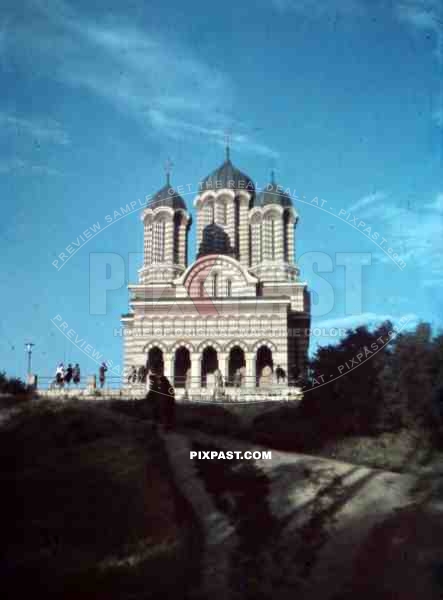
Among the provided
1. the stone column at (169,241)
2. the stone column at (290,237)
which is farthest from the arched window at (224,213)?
the stone column at (290,237)

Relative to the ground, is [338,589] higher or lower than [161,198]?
lower

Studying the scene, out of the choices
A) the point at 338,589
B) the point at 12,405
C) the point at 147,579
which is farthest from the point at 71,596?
the point at 12,405

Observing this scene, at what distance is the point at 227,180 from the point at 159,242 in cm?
560

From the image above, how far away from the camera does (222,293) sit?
137 ft

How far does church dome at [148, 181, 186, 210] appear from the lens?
45.5m

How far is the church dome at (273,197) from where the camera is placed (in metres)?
45.1

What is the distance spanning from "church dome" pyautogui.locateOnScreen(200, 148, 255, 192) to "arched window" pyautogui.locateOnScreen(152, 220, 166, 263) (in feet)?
11.3

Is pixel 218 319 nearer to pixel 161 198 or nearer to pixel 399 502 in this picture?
pixel 161 198

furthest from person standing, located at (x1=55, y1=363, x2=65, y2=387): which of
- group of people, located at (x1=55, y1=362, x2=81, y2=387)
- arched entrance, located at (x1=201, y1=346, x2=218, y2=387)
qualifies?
arched entrance, located at (x1=201, y1=346, x2=218, y2=387)

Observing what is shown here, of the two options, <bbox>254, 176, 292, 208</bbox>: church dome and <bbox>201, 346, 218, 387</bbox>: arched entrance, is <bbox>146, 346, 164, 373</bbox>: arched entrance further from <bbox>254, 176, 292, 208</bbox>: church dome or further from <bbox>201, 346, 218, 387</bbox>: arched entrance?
<bbox>254, 176, 292, 208</bbox>: church dome

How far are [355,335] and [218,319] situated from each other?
14524 millimetres

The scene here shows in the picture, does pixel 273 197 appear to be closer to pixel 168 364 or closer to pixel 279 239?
pixel 279 239

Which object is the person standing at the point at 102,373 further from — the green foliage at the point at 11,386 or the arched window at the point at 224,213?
the arched window at the point at 224,213

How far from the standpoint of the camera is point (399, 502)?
582 inches
